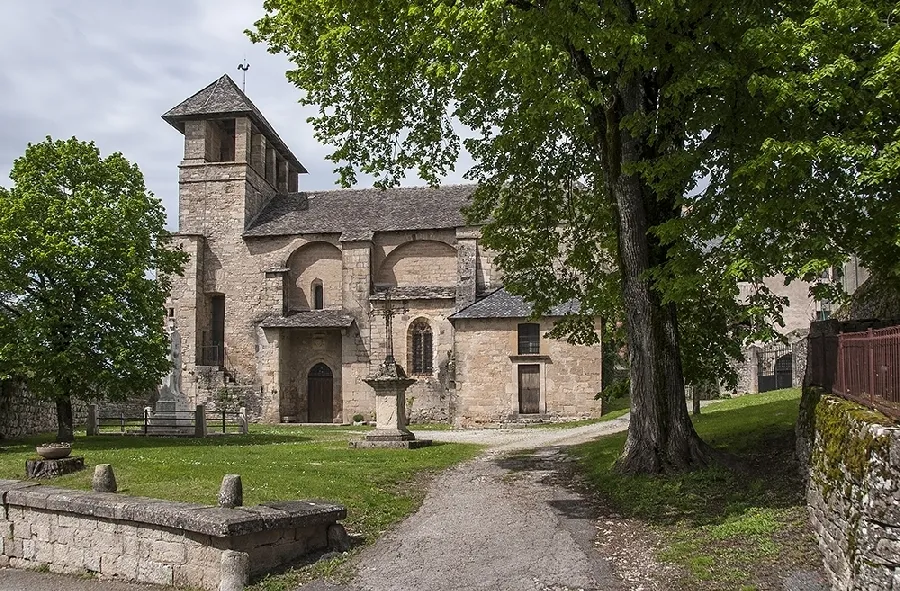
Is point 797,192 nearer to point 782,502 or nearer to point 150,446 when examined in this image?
point 782,502

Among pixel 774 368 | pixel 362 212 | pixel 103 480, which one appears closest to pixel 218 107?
pixel 362 212

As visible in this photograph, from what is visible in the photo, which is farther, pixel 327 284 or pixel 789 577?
pixel 327 284

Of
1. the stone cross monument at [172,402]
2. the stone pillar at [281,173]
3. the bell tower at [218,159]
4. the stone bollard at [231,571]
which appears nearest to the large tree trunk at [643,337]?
the stone bollard at [231,571]

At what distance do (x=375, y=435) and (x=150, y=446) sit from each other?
5902mm

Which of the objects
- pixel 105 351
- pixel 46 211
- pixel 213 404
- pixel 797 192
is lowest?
pixel 213 404

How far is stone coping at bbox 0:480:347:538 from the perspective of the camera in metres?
7.94

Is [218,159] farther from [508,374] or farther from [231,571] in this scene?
[231,571]

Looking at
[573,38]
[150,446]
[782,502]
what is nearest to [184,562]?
[782,502]

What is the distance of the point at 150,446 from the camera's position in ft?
67.2

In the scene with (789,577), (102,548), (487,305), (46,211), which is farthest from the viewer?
(487,305)

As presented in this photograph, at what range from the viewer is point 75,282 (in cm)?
2077

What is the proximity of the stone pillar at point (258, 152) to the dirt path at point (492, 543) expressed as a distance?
2939cm

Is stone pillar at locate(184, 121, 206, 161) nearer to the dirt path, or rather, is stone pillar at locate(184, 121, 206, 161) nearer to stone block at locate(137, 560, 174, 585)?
the dirt path

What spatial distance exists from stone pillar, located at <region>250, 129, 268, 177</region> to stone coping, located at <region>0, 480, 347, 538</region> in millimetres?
32112
